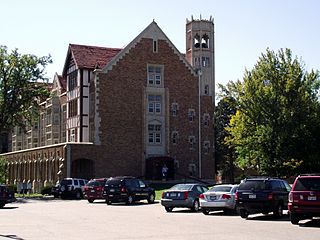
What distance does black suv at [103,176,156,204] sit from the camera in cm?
3400

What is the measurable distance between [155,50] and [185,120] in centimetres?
862

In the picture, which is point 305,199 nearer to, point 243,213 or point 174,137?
point 243,213

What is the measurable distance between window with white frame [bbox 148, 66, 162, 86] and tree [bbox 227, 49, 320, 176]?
13.8 metres

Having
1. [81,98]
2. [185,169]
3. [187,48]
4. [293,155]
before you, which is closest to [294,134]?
[293,155]

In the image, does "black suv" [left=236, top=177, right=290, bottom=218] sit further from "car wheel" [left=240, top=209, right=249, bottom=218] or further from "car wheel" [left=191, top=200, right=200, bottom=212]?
"car wheel" [left=191, top=200, right=200, bottom=212]

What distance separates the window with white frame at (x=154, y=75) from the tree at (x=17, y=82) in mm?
11348

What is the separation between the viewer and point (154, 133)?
203 feet

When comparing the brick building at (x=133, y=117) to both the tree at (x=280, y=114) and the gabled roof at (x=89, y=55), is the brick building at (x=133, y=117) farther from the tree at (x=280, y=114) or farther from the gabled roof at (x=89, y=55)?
the tree at (x=280, y=114)

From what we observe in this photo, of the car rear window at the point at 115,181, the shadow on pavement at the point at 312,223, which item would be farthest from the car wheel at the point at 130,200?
the shadow on pavement at the point at 312,223

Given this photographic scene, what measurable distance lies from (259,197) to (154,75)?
1613 inches

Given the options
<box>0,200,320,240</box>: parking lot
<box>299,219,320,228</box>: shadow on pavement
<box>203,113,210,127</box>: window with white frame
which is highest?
<box>203,113,210,127</box>: window with white frame

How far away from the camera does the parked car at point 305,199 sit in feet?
62.7

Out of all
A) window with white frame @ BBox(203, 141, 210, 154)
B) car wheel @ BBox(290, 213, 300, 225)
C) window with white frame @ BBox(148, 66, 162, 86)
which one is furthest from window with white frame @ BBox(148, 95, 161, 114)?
car wheel @ BBox(290, 213, 300, 225)

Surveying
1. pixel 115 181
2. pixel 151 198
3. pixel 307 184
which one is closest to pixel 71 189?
pixel 115 181
